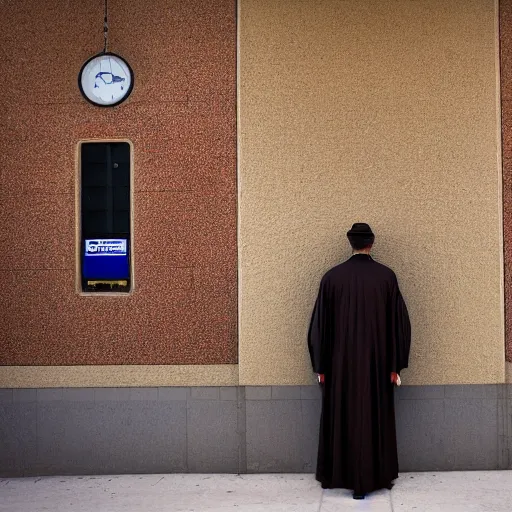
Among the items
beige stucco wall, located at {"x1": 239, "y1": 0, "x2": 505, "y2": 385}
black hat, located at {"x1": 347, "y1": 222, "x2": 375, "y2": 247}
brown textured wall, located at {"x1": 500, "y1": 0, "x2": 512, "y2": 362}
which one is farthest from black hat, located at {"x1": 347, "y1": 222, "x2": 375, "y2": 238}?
brown textured wall, located at {"x1": 500, "y1": 0, "x2": 512, "y2": 362}

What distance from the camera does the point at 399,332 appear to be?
546cm

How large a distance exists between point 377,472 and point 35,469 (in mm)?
2710

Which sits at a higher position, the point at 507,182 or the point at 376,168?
the point at 376,168

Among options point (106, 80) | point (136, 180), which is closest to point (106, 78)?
point (106, 80)

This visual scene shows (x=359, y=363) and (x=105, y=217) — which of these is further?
(x=105, y=217)

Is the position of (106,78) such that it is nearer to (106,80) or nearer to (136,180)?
(106,80)

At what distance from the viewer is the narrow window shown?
19.7ft

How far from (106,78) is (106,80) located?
0.02 meters

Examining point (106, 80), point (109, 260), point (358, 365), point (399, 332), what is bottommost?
point (358, 365)

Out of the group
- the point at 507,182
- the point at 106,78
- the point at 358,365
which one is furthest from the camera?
the point at 106,78

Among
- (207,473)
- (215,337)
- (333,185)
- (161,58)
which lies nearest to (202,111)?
(161,58)

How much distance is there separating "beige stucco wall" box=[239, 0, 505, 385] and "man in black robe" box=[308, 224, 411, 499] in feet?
1.30

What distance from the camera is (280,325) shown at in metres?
5.87

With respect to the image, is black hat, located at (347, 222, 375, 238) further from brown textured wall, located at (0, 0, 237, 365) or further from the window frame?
the window frame
